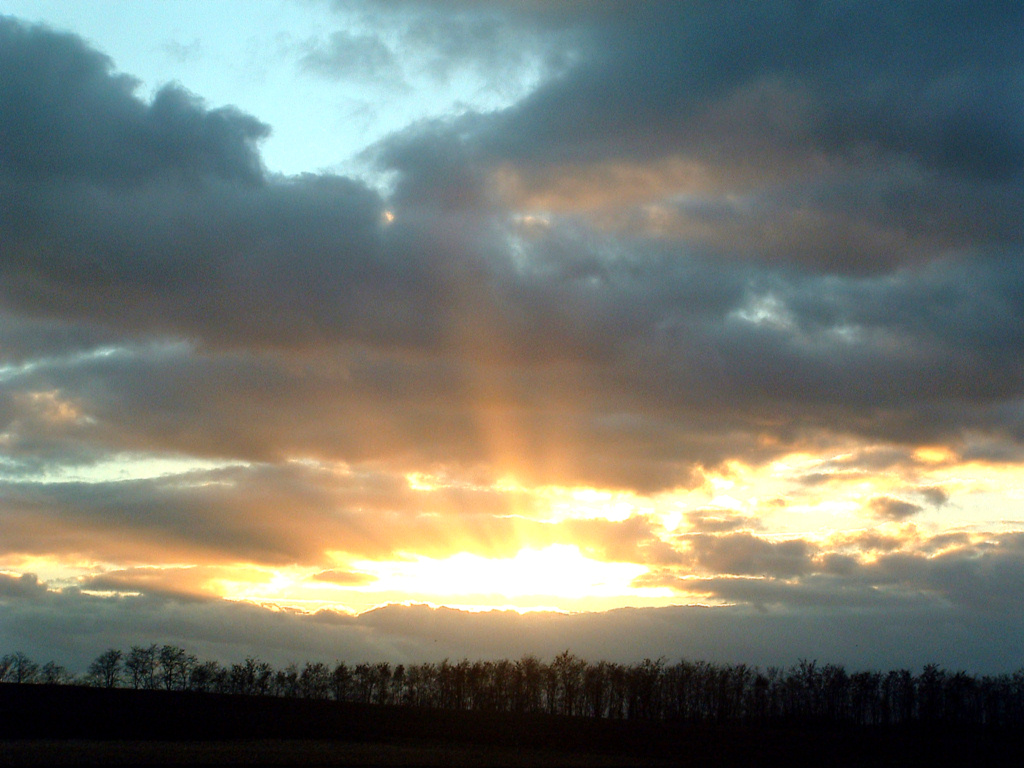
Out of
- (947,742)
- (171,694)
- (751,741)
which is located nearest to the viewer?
(751,741)

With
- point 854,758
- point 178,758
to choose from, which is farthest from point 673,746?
point 178,758

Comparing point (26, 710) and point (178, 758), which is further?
point (26, 710)

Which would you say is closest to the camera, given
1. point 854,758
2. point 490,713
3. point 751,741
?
point 854,758

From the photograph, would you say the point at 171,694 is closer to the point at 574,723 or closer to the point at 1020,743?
the point at 574,723

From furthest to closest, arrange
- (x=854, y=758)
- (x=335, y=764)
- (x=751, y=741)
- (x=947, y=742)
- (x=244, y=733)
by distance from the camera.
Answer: (x=947, y=742), (x=751, y=741), (x=244, y=733), (x=854, y=758), (x=335, y=764)

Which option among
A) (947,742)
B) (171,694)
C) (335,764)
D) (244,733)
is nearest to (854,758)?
(947,742)

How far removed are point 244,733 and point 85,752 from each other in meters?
30.8

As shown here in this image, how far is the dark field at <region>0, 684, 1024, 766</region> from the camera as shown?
7981 centimetres

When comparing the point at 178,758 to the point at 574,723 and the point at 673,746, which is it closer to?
the point at 673,746

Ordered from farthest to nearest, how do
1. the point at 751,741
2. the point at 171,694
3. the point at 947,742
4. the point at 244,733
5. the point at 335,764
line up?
the point at 171,694, the point at 947,742, the point at 751,741, the point at 244,733, the point at 335,764

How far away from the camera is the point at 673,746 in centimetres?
10538

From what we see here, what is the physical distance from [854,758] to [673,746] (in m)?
19.9

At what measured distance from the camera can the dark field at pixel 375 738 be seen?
79812 mm

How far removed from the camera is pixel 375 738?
10738cm
